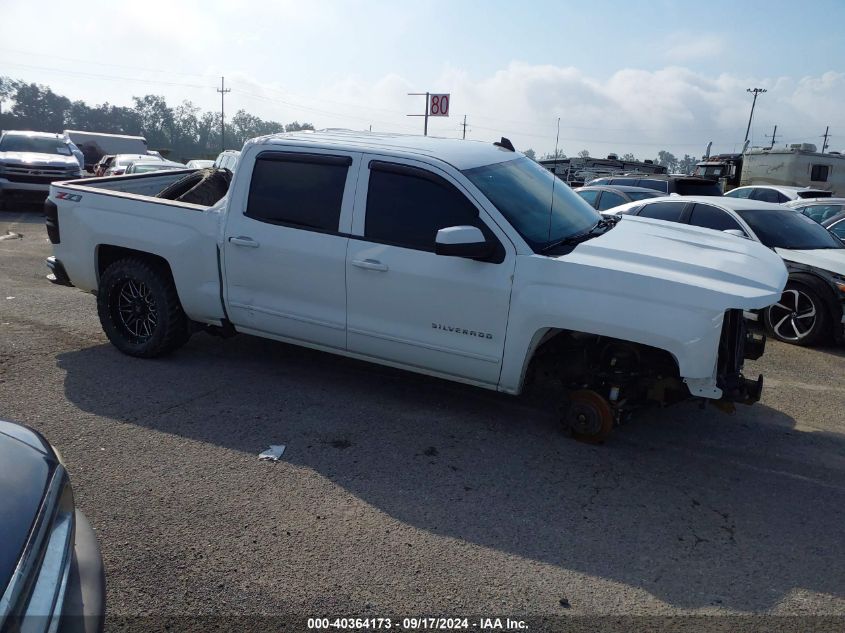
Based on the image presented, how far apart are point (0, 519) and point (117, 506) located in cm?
173

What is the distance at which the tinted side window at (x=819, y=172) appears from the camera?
25203 millimetres

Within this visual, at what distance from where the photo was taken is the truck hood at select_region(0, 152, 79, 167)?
53.7 feet

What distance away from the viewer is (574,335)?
4641mm

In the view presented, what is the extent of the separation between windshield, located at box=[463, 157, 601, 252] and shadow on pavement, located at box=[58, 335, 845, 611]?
54.8 inches

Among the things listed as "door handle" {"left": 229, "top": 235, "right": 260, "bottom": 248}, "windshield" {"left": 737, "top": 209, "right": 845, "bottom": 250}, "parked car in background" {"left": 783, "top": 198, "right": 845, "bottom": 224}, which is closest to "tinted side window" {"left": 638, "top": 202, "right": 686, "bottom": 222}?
"windshield" {"left": 737, "top": 209, "right": 845, "bottom": 250}

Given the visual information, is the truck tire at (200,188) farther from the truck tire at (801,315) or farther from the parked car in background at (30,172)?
the parked car in background at (30,172)

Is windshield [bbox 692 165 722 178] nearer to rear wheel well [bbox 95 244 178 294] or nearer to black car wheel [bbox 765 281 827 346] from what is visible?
black car wheel [bbox 765 281 827 346]

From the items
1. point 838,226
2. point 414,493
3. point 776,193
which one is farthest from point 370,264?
point 776,193

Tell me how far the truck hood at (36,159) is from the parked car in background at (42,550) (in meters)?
16.5

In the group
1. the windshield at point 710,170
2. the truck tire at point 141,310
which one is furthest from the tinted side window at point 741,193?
the truck tire at point 141,310

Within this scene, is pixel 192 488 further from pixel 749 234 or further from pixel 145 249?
pixel 749 234

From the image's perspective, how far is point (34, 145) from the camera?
18.1 m

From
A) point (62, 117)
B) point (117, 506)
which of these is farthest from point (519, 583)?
point (62, 117)

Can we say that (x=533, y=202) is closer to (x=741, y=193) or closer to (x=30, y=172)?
(x=30, y=172)
